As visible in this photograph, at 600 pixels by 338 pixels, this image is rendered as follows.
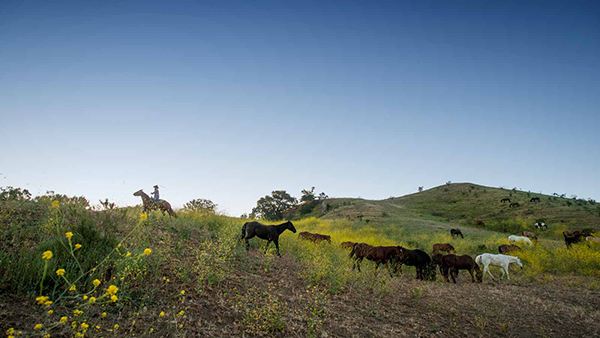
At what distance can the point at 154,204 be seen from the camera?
10.7m

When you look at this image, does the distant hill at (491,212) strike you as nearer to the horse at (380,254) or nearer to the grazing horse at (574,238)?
the grazing horse at (574,238)

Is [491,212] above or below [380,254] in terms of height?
above

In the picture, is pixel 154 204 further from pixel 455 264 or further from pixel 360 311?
pixel 455 264

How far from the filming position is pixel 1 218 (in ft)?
16.1

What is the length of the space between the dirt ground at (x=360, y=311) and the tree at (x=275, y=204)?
139 ft

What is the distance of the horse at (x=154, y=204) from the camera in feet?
33.8

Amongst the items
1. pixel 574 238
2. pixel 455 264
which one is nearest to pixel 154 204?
pixel 455 264

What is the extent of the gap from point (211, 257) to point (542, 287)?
38.6 feet

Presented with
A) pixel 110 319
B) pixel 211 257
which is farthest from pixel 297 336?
pixel 211 257

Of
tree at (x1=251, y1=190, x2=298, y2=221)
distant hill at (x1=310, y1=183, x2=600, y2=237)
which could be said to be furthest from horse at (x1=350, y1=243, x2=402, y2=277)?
tree at (x1=251, y1=190, x2=298, y2=221)

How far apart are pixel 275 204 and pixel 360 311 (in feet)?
157

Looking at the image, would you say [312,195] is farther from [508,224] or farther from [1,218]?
[1,218]

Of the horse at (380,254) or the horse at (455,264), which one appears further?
the horse at (455,264)

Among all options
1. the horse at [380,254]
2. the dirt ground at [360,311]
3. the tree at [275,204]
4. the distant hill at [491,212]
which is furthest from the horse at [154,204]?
the tree at [275,204]
